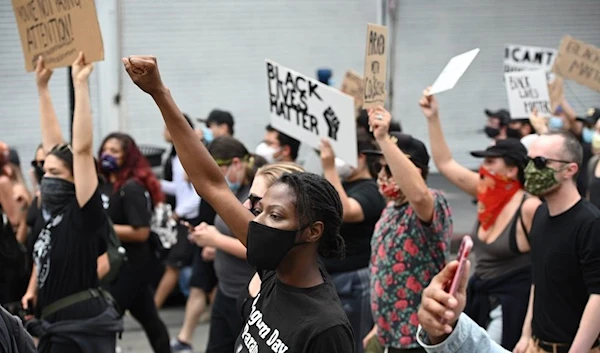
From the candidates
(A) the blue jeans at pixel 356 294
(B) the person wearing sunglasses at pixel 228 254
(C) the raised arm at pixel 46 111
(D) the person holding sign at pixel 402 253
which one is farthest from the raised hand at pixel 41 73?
(A) the blue jeans at pixel 356 294

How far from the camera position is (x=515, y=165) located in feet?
19.1

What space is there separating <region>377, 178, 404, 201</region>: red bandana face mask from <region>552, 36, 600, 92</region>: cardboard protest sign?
4237 mm

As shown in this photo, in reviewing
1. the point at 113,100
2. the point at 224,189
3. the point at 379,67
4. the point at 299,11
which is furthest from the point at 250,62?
the point at 224,189

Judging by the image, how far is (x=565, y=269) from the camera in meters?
4.63

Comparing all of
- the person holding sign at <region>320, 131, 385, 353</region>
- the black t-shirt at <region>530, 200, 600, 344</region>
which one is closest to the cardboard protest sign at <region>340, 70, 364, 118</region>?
the person holding sign at <region>320, 131, 385, 353</region>

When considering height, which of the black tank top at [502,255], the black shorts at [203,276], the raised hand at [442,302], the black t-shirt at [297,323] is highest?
the raised hand at [442,302]

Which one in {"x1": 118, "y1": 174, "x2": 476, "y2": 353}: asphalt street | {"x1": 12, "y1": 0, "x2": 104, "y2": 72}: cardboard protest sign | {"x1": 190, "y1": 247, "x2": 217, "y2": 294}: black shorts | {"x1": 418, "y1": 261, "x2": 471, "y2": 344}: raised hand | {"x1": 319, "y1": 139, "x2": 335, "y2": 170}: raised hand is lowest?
{"x1": 118, "y1": 174, "x2": 476, "y2": 353}: asphalt street

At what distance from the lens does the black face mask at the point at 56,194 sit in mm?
5367

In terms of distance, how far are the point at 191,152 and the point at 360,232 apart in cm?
293

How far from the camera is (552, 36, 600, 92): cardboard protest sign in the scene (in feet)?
29.4

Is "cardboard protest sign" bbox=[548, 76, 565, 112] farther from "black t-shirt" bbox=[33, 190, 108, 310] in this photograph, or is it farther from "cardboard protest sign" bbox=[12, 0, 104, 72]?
"black t-shirt" bbox=[33, 190, 108, 310]

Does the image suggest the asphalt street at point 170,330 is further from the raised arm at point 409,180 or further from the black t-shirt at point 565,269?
the black t-shirt at point 565,269

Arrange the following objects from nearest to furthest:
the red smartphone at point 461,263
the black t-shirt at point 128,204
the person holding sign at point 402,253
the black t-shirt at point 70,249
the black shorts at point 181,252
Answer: the red smartphone at point 461,263
the person holding sign at point 402,253
the black t-shirt at point 70,249
the black t-shirt at point 128,204
the black shorts at point 181,252

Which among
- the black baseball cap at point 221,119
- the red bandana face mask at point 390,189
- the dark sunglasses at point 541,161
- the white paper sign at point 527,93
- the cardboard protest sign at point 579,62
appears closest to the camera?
the dark sunglasses at point 541,161
